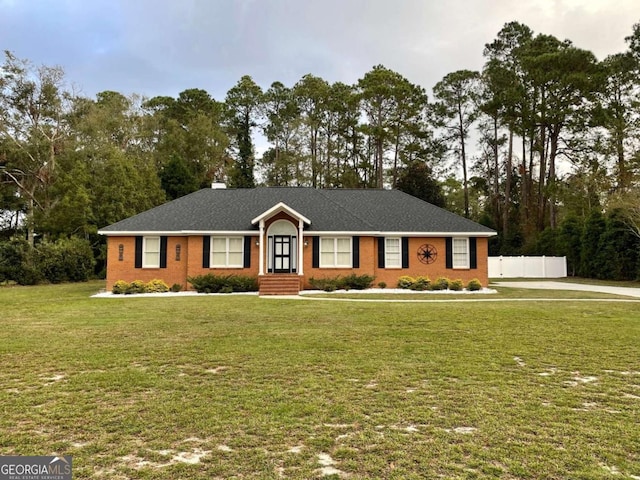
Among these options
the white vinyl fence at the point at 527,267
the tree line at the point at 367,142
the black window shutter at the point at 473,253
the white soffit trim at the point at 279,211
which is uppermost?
the tree line at the point at 367,142

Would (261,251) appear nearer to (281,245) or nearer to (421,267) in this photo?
(281,245)

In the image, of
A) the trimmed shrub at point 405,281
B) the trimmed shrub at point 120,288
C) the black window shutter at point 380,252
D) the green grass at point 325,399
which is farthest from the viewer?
the black window shutter at point 380,252

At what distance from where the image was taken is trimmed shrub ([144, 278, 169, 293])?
65.9ft

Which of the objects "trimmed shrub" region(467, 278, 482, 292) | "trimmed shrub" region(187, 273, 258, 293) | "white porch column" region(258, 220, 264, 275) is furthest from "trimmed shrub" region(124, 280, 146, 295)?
"trimmed shrub" region(467, 278, 482, 292)

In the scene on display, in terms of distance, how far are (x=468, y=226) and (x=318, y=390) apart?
1860 cm

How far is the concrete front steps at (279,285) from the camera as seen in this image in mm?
19297

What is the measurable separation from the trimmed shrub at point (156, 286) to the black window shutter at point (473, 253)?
15091 mm

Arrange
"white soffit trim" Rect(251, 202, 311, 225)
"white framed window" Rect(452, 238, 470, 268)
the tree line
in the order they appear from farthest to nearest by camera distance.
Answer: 1. the tree line
2. "white framed window" Rect(452, 238, 470, 268)
3. "white soffit trim" Rect(251, 202, 311, 225)

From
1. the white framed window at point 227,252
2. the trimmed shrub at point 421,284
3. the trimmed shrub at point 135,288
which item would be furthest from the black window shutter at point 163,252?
the trimmed shrub at point 421,284

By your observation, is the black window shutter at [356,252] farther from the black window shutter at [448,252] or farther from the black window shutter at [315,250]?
the black window shutter at [448,252]

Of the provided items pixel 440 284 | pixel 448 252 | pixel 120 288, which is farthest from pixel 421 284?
pixel 120 288

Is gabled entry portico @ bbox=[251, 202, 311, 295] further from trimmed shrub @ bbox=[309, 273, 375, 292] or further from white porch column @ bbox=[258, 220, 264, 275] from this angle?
trimmed shrub @ bbox=[309, 273, 375, 292]

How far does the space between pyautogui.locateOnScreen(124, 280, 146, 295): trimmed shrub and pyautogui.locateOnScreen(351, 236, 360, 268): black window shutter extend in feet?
32.6

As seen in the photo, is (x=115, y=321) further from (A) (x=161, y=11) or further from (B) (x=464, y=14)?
(B) (x=464, y=14)
